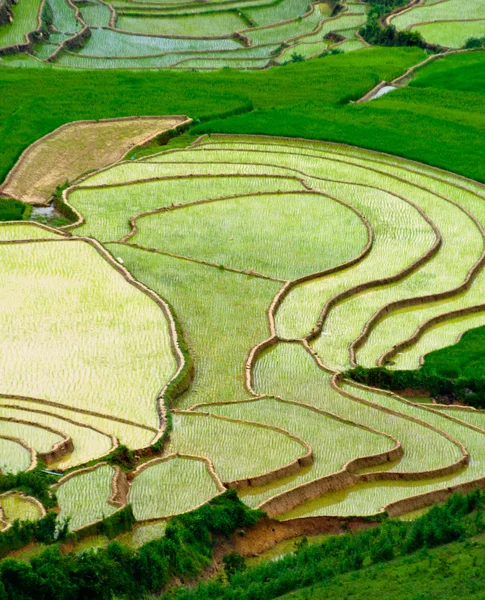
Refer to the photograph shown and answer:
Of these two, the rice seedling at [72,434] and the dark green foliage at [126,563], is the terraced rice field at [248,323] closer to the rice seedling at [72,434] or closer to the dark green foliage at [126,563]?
the rice seedling at [72,434]

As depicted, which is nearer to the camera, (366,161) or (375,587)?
(375,587)

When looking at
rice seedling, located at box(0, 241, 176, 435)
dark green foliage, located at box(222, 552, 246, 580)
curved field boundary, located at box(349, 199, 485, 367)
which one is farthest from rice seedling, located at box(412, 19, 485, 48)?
dark green foliage, located at box(222, 552, 246, 580)

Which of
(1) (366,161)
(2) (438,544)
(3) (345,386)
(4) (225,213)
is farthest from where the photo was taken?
(1) (366,161)

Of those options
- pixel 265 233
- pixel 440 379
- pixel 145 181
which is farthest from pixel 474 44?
pixel 440 379

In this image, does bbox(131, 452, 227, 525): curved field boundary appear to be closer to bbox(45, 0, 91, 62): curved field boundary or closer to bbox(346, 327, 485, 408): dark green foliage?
bbox(346, 327, 485, 408): dark green foliage

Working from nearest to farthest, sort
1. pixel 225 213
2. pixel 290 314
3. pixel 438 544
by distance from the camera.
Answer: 1. pixel 438 544
2. pixel 290 314
3. pixel 225 213

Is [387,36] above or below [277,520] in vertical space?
above

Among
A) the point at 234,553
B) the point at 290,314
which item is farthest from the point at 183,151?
the point at 234,553

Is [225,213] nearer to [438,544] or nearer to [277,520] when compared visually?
[277,520]
